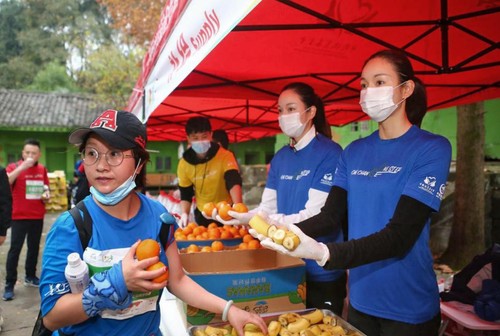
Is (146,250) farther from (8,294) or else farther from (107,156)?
(8,294)

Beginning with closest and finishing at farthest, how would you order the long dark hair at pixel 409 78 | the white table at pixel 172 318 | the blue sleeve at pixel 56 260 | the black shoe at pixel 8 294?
the blue sleeve at pixel 56 260
the long dark hair at pixel 409 78
the white table at pixel 172 318
the black shoe at pixel 8 294

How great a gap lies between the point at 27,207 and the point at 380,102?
Answer: 578 centimetres

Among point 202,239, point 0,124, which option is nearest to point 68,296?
point 202,239

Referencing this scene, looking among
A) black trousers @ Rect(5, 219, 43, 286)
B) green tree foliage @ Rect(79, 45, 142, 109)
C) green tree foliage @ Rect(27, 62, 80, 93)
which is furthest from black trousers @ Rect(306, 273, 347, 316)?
green tree foliage @ Rect(27, 62, 80, 93)

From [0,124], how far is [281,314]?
19939mm

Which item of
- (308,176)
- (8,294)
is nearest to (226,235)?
(308,176)

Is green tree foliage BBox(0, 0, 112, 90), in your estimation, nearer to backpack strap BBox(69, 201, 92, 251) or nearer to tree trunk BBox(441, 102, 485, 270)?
tree trunk BBox(441, 102, 485, 270)

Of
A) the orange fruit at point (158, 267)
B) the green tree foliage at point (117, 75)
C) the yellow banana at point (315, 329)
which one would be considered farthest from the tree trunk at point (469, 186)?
the green tree foliage at point (117, 75)

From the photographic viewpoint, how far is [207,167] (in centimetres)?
455

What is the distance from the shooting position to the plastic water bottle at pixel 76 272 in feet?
4.51

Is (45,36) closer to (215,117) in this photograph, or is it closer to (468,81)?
(215,117)

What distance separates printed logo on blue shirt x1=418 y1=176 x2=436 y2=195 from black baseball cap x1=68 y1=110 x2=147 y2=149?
1163mm

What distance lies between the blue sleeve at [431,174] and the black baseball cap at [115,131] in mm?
1143

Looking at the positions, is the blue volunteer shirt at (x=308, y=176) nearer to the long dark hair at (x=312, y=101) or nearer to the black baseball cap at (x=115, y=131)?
the long dark hair at (x=312, y=101)
